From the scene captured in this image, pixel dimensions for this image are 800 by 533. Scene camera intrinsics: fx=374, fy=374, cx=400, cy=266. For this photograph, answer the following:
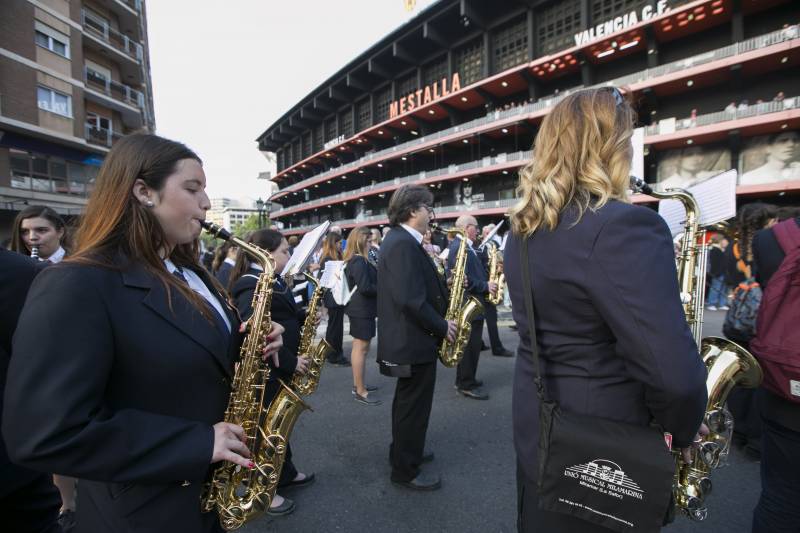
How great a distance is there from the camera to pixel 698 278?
2170 millimetres

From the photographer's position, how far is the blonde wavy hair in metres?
1.38

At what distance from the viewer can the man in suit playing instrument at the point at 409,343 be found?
309 cm

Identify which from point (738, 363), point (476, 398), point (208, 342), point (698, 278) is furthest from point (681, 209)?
point (476, 398)

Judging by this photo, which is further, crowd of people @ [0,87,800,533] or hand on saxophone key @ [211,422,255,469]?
hand on saxophone key @ [211,422,255,469]

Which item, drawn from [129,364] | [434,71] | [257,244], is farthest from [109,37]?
[129,364]

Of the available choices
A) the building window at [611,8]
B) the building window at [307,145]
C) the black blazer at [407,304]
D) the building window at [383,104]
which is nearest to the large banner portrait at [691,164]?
the building window at [611,8]

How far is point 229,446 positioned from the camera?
1.30m

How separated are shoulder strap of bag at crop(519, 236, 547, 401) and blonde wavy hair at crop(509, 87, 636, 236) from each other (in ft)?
0.32

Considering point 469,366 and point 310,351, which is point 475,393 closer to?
point 469,366

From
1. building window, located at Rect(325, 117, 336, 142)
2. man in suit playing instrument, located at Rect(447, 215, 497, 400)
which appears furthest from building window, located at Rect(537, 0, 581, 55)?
building window, located at Rect(325, 117, 336, 142)

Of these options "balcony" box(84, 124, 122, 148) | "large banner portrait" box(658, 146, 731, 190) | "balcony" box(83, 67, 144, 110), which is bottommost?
"large banner portrait" box(658, 146, 731, 190)

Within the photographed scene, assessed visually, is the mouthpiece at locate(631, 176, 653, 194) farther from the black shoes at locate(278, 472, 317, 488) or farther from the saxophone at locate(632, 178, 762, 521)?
the black shoes at locate(278, 472, 317, 488)

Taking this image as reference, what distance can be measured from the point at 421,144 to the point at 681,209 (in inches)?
1256

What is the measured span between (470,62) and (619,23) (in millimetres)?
11183
